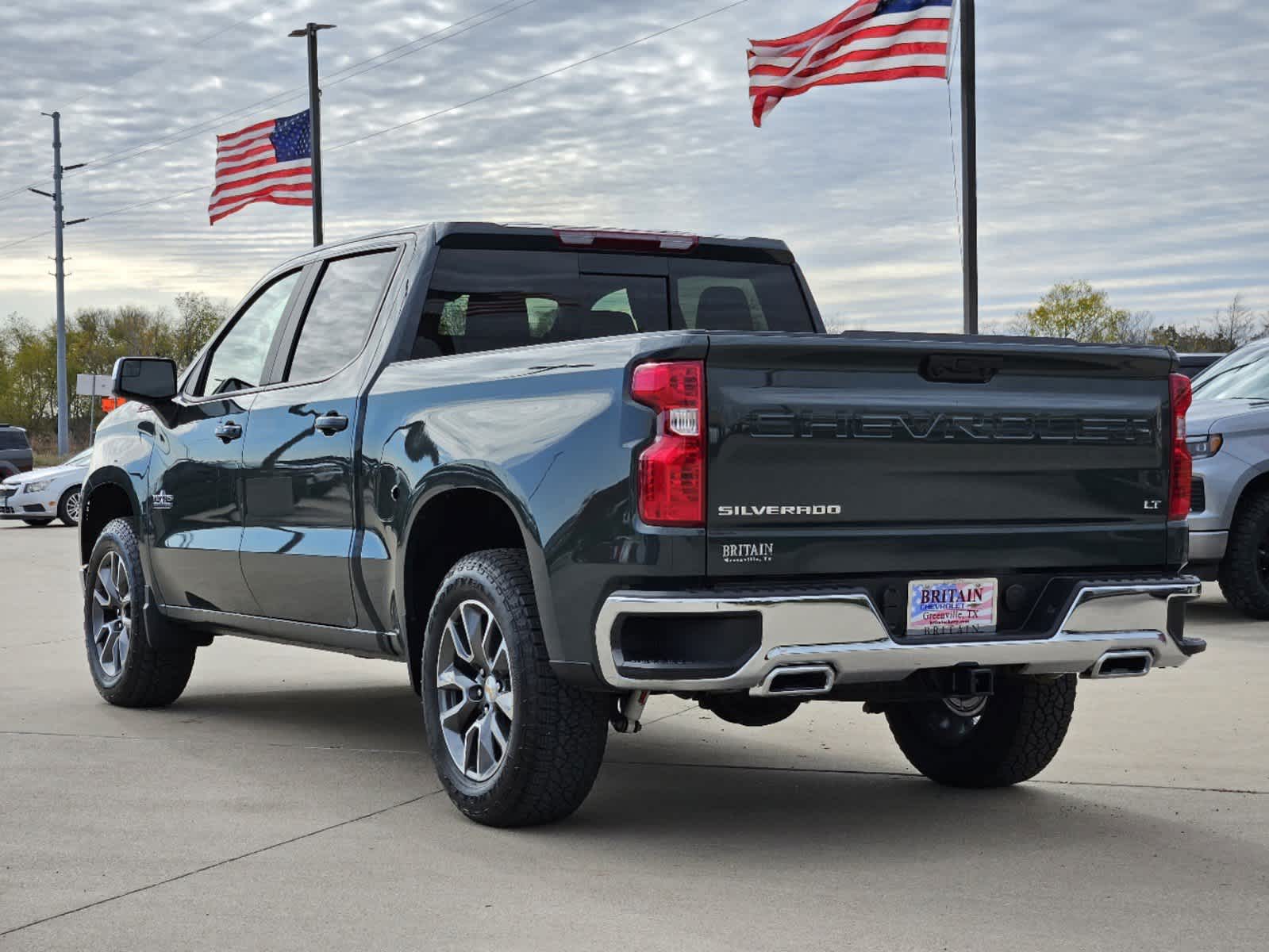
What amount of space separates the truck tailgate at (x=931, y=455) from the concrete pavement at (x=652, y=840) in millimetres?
888

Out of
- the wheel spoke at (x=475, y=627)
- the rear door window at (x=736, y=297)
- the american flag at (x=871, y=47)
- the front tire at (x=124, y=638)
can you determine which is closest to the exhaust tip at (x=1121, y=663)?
the wheel spoke at (x=475, y=627)

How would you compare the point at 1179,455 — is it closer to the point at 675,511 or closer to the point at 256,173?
the point at 675,511

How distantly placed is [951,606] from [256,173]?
21.7 meters

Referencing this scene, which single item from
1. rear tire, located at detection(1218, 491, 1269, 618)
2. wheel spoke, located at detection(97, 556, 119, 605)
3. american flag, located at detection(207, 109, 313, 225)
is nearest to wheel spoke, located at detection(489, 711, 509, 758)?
wheel spoke, located at detection(97, 556, 119, 605)

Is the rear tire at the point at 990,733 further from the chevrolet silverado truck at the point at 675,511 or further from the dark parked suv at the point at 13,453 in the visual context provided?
the dark parked suv at the point at 13,453

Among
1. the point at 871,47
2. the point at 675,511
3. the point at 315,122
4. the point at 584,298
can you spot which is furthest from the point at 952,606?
the point at 315,122

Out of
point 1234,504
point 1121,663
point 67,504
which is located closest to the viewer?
point 1121,663

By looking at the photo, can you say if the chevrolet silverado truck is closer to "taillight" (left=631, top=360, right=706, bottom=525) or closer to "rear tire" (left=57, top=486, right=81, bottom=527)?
"taillight" (left=631, top=360, right=706, bottom=525)

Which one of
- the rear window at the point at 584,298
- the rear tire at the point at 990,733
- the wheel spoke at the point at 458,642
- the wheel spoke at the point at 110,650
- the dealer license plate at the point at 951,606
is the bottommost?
the rear tire at the point at 990,733

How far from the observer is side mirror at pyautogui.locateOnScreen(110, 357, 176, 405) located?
7.80 metres

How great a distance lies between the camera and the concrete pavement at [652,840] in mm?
4473

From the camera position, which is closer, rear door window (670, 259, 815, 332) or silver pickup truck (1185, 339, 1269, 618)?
rear door window (670, 259, 815, 332)

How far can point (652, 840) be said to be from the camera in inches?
217

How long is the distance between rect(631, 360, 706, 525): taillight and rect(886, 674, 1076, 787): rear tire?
5.21ft
